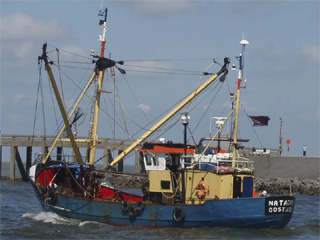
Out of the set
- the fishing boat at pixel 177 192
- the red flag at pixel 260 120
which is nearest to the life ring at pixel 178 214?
the fishing boat at pixel 177 192

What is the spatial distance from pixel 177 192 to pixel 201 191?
1.32 m

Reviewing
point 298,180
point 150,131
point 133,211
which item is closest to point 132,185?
point 298,180

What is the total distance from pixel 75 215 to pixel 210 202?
7.43 metres

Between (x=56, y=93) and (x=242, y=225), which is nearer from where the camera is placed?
(x=242, y=225)

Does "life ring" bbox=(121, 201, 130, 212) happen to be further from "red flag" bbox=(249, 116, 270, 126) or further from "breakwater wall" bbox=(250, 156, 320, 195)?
"breakwater wall" bbox=(250, 156, 320, 195)

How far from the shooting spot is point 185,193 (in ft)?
108

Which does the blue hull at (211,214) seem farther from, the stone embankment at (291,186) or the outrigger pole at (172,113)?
the stone embankment at (291,186)

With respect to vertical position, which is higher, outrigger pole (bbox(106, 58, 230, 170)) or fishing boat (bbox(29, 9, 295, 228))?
outrigger pole (bbox(106, 58, 230, 170))

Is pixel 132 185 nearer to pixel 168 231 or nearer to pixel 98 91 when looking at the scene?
pixel 98 91

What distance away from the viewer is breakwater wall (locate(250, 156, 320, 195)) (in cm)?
5731

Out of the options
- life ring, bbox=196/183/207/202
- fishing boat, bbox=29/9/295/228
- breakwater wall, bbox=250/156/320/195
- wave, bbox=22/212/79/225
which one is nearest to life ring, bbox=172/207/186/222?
fishing boat, bbox=29/9/295/228

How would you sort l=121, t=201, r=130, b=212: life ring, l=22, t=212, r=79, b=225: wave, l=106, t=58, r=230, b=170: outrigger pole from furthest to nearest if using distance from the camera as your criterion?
l=106, t=58, r=230, b=170: outrigger pole < l=22, t=212, r=79, b=225: wave < l=121, t=201, r=130, b=212: life ring

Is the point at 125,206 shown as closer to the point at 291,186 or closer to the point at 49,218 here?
the point at 49,218

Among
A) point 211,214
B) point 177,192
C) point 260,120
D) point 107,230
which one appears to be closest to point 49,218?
point 107,230
